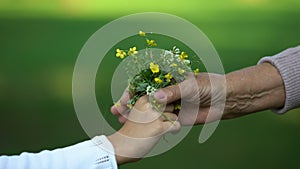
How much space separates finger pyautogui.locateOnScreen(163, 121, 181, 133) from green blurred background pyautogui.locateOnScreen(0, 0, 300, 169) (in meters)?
1.24

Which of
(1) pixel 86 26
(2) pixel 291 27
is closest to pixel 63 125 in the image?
(1) pixel 86 26

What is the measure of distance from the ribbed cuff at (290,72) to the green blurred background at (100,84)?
1198 mm

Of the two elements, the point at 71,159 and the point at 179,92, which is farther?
the point at 179,92

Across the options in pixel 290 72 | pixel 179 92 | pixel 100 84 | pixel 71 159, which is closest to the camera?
pixel 71 159

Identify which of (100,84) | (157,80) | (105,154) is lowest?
(105,154)

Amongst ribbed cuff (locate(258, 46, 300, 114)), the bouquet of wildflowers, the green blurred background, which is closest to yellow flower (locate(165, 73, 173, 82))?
the bouquet of wildflowers

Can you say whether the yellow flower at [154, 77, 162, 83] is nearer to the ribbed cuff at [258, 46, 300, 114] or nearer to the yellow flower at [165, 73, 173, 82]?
the yellow flower at [165, 73, 173, 82]

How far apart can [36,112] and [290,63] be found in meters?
1.98

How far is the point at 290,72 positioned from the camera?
133cm

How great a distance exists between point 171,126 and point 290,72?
1.10 ft

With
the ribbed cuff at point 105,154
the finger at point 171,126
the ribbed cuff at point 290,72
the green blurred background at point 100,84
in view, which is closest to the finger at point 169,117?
the finger at point 171,126

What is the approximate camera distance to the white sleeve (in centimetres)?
110

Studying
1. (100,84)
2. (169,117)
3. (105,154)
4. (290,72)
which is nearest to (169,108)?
(169,117)

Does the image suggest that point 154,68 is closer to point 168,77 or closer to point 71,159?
point 168,77
